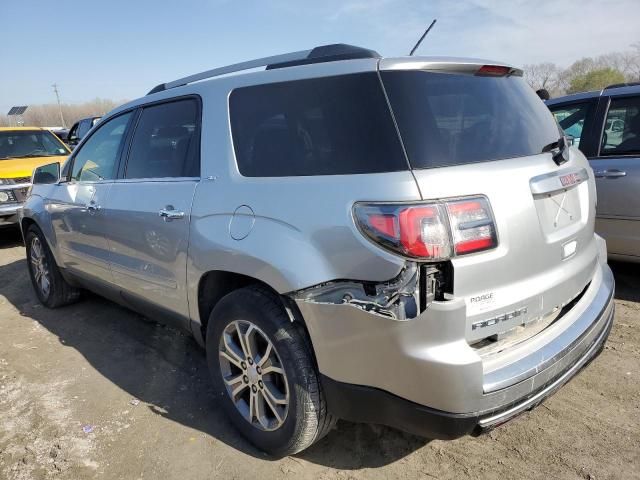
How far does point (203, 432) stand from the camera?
2.75 meters

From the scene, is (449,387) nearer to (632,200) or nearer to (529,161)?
(529,161)

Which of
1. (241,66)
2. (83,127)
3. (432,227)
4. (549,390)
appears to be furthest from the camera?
(83,127)

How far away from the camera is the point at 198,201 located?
261 cm

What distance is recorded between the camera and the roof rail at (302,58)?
229 cm

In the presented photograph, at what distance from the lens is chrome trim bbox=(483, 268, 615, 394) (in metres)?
1.88

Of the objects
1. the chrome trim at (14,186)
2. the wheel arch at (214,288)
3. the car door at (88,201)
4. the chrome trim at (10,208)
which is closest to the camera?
the wheel arch at (214,288)

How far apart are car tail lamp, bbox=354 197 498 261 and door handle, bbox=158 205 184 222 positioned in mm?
1257

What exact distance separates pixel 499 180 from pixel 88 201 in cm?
301

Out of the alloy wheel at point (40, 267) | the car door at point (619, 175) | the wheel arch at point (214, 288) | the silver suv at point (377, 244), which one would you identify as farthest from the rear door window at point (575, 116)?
the alloy wheel at point (40, 267)

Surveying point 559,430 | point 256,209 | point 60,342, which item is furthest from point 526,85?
point 60,342

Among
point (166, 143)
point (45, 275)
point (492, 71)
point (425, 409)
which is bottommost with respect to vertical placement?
point (45, 275)

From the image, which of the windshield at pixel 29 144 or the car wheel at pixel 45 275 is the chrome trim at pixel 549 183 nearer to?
the car wheel at pixel 45 275

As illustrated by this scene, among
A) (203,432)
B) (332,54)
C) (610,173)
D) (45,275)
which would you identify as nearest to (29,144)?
(45,275)

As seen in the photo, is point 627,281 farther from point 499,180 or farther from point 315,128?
point 315,128
